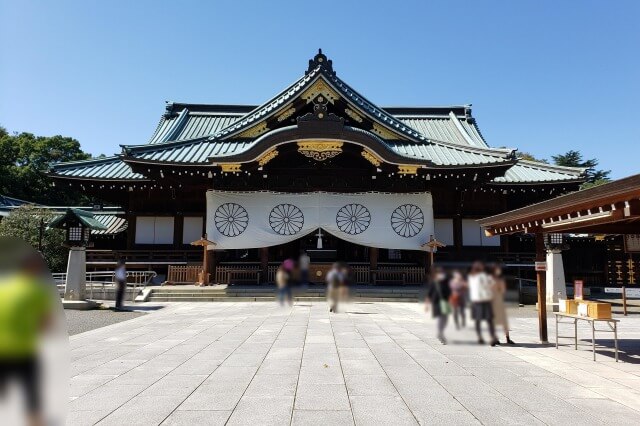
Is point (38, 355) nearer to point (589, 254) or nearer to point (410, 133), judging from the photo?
point (410, 133)

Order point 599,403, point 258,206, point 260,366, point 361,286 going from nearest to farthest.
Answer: point 258,206 → point 361,286 → point 599,403 → point 260,366

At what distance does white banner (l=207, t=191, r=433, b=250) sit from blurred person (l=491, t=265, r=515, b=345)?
2037 mm

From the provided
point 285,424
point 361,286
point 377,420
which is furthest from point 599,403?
point 361,286

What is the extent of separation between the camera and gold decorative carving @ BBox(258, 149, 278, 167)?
4.21 meters

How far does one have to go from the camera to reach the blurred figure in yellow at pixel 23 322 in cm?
103

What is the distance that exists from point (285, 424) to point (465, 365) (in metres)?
5.92

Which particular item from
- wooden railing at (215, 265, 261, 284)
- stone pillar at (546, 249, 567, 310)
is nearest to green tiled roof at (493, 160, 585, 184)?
stone pillar at (546, 249, 567, 310)

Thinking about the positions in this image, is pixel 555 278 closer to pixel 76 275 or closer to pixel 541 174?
pixel 541 174

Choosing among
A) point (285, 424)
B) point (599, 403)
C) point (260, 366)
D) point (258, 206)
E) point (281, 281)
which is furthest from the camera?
point (260, 366)

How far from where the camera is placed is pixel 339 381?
30.8 feet

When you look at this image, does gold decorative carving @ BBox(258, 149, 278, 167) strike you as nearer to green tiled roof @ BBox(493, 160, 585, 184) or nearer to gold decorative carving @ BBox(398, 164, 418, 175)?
gold decorative carving @ BBox(398, 164, 418, 175)

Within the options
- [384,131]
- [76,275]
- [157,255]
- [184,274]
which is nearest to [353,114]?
[384,131]

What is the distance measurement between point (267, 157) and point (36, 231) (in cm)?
2863

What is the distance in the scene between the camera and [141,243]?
1162 inches
